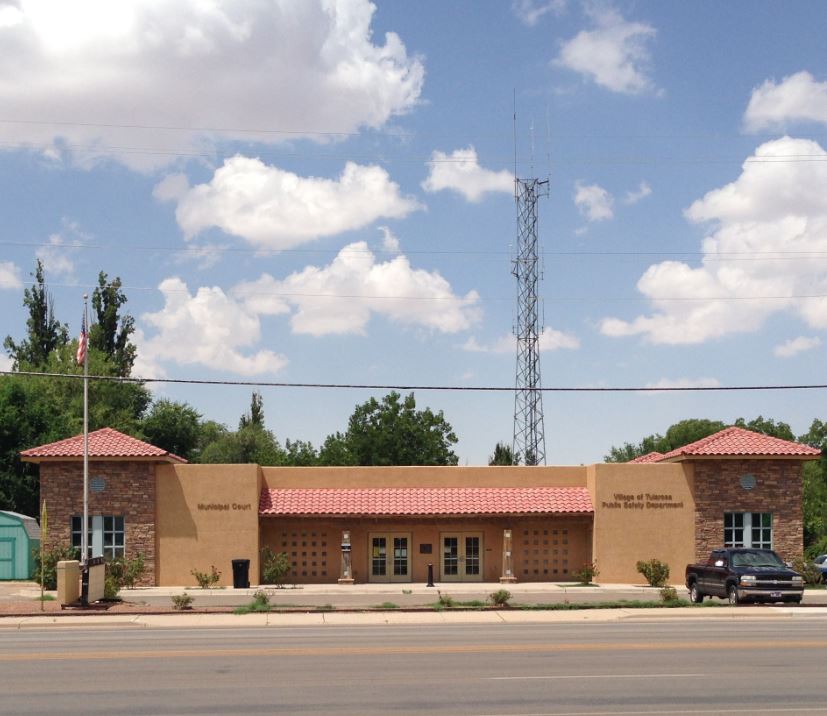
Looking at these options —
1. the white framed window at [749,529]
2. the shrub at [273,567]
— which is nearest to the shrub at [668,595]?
the white framed window at [749,529]

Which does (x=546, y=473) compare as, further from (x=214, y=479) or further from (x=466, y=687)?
(x=466, y=687)

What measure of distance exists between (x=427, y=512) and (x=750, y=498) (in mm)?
11312

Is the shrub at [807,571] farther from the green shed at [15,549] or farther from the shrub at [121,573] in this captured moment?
the green shed at [15,549]

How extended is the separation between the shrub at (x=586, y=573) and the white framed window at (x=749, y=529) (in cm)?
473

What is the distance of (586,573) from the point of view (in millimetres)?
40656

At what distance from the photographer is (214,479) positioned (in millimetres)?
41469

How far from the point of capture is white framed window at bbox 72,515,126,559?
40.9 m

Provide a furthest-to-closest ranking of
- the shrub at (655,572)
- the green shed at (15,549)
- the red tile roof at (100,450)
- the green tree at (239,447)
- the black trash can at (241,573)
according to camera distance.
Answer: the green tree at (239,447) → the green shed at (15,549) → the red tile roof at (100,450) → the shrub at (655,572) → the black trash can at (241,573)

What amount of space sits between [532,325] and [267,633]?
31.6m

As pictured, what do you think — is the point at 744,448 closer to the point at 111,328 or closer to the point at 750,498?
the point at 750,498

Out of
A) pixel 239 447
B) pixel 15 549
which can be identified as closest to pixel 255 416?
pixel 239 447

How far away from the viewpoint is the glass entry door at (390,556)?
140ft

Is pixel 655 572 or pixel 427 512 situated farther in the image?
pixel 427 512

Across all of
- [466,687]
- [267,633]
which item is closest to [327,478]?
[267,633]
